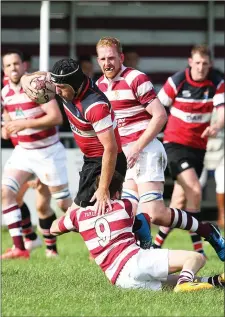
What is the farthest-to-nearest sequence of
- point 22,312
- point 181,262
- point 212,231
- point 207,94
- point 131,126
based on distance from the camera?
1. point 207,94
2. point 131,126
3. point 212,231
4. point 181,262
5. point 22,312

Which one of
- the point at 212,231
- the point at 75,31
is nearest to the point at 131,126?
the point at 212,231

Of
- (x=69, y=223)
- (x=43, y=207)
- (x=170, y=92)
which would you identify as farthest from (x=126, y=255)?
(x=43, y=207)

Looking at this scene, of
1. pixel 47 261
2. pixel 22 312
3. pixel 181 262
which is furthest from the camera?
pixel 47 261

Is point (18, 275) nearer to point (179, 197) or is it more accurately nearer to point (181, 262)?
point (181, 262)

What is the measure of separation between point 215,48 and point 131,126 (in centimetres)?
883

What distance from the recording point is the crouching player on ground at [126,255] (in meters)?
8.79

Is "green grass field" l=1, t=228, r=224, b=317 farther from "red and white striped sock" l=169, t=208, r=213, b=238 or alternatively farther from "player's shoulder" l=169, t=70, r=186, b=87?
"player's shoulder" l=169, t=70, r=186, b=87

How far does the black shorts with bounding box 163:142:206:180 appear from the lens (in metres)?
12.7

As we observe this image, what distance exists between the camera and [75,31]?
19.0 m

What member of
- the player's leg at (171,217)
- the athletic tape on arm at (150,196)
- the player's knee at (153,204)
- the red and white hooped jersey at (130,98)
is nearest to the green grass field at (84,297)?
the player's leg at (171,217)

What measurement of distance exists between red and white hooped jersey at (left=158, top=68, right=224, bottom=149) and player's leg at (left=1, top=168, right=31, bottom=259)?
1783mm

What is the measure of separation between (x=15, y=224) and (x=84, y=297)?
4277mm

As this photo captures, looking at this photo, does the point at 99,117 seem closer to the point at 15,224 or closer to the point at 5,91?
the point at 15,224

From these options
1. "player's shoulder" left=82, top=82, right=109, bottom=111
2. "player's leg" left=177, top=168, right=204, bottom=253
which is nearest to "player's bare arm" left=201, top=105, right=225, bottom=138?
"player's leg" left=177, top=168, right=204, bottom=253
